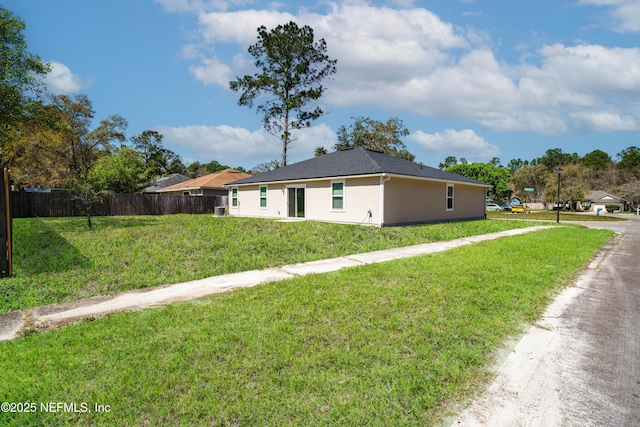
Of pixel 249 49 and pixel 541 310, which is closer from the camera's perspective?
pixel 541 310

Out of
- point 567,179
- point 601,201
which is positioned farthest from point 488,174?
point 601,201

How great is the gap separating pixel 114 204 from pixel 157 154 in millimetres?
41648

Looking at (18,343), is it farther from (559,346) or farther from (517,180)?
(517,180)

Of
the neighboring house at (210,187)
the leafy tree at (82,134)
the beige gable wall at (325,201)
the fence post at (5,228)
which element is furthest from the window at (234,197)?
the fence post at (5,228)

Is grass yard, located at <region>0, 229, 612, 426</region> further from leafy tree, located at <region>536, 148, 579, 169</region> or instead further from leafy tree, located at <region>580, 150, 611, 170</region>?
leafy tree, located at <region>536, 148, 579, 169</region>

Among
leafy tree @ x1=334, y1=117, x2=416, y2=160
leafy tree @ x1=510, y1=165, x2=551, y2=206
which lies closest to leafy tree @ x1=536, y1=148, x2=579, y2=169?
leafy tree @ x1=510, y1=165, x2=551, y2=206

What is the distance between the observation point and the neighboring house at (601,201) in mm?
58969

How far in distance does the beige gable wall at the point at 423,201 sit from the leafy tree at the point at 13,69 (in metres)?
17.4

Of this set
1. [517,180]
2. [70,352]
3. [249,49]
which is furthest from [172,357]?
[517,180]

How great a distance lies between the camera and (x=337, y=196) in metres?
17.8

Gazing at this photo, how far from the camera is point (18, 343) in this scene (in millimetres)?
3742

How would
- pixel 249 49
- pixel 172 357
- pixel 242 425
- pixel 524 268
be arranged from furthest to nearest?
pixel 249 49, pixel 524 268, pixel 172 357, pixel 242 425

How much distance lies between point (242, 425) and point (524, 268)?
7134 mm

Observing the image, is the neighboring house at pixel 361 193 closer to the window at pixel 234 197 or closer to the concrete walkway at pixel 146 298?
the window at pixel 234 197
